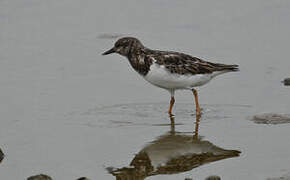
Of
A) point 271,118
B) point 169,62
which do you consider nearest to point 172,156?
point 271,118

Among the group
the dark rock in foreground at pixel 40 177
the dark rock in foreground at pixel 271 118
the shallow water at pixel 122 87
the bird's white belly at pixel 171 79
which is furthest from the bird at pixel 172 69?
the dark rock in foreground at pixel 40 177

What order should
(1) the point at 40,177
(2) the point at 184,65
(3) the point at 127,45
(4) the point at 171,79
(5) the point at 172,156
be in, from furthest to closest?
(3) the point at 127,45 → (2) the point at 184,65 → (4) the point at 171,79 → (5) the point at 172,156 → (1) the point at 40,177

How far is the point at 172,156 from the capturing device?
7773 millimetres

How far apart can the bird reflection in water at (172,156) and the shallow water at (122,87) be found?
0.10 metres

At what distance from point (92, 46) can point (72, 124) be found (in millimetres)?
3526

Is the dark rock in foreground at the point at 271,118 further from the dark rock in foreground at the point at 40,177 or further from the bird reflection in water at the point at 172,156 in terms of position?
the dark rock in foreground at the point at 40,177

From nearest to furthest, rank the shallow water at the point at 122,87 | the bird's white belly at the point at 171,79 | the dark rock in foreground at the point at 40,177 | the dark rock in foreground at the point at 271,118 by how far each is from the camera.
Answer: the dark rock in foreground at the point at 40,177, the shallow water at the point at 122,87, the dark rock in foreground at the point at 271,118, the bird's white belly at the point at 171,79

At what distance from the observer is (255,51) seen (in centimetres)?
1168

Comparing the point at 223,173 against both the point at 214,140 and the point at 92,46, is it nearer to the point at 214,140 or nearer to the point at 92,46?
the point at 214,140

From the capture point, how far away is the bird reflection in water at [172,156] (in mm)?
7254

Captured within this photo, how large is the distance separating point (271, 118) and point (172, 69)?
4.92 feet

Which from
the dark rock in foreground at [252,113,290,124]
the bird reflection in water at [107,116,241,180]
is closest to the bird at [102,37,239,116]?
the dark rock in foreground at [252,113,290,124]

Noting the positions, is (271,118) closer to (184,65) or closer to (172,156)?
(184,65)

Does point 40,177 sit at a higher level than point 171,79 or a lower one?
lower
